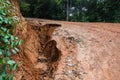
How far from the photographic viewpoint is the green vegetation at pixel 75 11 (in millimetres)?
11641

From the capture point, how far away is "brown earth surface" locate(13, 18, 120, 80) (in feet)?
13.3

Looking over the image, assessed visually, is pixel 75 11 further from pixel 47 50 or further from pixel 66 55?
pixel 66 55

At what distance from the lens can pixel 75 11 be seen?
42.7 ft

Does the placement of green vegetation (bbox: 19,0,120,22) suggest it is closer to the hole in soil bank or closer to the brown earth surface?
the hole in soil bank

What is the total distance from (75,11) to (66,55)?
28.7 feet

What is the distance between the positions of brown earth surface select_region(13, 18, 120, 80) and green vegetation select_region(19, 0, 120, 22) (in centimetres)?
608

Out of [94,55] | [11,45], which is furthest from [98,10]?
[11,45]

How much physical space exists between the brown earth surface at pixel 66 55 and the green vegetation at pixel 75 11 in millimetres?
6077

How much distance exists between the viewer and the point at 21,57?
4012 mm

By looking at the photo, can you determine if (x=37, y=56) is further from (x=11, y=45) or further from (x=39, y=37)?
(x=11, y=45)

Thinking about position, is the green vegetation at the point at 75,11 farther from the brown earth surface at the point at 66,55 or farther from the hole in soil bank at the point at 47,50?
the brown earth surface at the point at 66,55

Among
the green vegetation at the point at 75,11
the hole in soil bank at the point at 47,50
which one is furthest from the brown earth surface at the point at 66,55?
the green vegetation at the point at 75,11

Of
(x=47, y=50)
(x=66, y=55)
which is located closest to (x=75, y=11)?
(x=47, y=50)

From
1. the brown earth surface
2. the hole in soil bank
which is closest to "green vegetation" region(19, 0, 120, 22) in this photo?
the hole in soil bank
